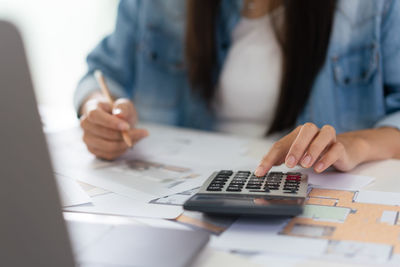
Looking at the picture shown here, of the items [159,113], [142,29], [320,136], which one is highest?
[142,29]

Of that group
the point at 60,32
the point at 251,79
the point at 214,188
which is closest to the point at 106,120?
the point at 214,188

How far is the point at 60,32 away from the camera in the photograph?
2465 millimetres

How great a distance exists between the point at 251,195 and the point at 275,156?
114 millimetres

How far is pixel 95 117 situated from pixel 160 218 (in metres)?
0.34

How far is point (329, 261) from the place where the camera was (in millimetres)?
375

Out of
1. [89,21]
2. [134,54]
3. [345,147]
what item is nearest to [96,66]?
[134,54]

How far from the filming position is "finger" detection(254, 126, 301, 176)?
0.56 metres

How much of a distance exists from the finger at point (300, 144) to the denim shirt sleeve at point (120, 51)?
662 millimetres

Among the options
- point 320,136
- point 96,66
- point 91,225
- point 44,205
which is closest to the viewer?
point 44,205

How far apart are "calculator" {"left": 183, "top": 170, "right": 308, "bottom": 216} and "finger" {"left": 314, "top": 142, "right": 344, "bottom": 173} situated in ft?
0.12

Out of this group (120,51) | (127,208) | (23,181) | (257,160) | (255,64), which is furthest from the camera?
(120,51)

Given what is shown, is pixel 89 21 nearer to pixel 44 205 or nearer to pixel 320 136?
pixel 320 136

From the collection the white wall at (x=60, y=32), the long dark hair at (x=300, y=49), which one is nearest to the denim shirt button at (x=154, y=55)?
the long dark hair at (x=300, y=49)

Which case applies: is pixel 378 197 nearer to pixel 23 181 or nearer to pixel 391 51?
pixel 23 181
